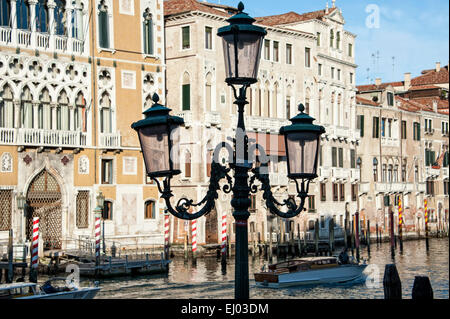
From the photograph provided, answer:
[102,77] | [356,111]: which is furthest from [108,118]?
[356,111]

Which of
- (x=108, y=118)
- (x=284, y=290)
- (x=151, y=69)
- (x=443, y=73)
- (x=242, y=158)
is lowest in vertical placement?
(x=284, y=290)

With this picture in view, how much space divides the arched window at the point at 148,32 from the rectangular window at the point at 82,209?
516 centimetres

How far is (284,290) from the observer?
2253 centimetres

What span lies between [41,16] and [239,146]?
66.3 ft

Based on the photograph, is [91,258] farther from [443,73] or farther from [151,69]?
[443,73]

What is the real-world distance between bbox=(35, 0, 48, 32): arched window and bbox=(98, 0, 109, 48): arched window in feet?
6.32

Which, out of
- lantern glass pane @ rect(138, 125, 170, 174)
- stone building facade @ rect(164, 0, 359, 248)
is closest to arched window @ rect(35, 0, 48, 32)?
stone building facade @ rect(164, 0, 359, 248)

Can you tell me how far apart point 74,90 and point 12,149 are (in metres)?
2.78

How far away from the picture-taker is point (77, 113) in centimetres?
2561

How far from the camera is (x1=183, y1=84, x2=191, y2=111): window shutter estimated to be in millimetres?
30219

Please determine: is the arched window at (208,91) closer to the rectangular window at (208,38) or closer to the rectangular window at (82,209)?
the rectangular window at (208,38)

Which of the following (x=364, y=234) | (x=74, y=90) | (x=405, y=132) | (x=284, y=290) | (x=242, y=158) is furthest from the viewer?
(x=405, y=132)

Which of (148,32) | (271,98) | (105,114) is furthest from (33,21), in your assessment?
(271,98)

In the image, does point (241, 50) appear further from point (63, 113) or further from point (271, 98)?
point (271, 98)
